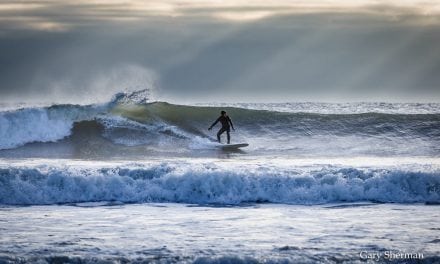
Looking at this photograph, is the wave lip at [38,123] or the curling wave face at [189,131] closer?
the curling wave face at [189,131]

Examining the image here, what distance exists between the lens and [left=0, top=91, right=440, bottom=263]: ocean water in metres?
10.5

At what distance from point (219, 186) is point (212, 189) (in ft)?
0.59

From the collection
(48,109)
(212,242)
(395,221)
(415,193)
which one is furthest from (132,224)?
(48,109)

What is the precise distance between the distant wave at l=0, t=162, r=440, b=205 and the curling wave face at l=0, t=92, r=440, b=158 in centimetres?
596

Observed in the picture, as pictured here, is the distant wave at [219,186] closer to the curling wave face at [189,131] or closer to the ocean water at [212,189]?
the ocean water at [212,189]

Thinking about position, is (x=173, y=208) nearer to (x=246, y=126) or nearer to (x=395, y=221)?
(x=395, y=221)

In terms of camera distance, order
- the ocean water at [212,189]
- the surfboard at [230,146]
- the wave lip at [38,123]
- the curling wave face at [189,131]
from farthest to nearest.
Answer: the wave lip at [38,123], the curling wave face at [189,131], the surfboard at [230,146], the ocean water at [212,189]

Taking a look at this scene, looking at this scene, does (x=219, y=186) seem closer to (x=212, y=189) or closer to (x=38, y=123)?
(x=212, y=189)

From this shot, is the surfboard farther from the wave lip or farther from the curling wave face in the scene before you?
the wave lip

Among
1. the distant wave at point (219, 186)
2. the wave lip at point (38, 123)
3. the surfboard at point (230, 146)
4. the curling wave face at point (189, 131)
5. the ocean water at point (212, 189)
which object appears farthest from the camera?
the wave lip at point (38, 123)

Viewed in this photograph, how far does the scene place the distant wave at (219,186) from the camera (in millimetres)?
15148

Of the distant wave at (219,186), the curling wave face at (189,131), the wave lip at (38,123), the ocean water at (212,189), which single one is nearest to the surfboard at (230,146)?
the ocean water at (212,189)

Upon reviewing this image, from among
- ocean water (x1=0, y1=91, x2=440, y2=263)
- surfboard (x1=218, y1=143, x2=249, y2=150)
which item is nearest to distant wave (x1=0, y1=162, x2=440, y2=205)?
ocean water (x1=0, y1=91, x2=440, y2=263)

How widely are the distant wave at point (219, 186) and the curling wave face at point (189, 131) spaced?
5961 millimetres
